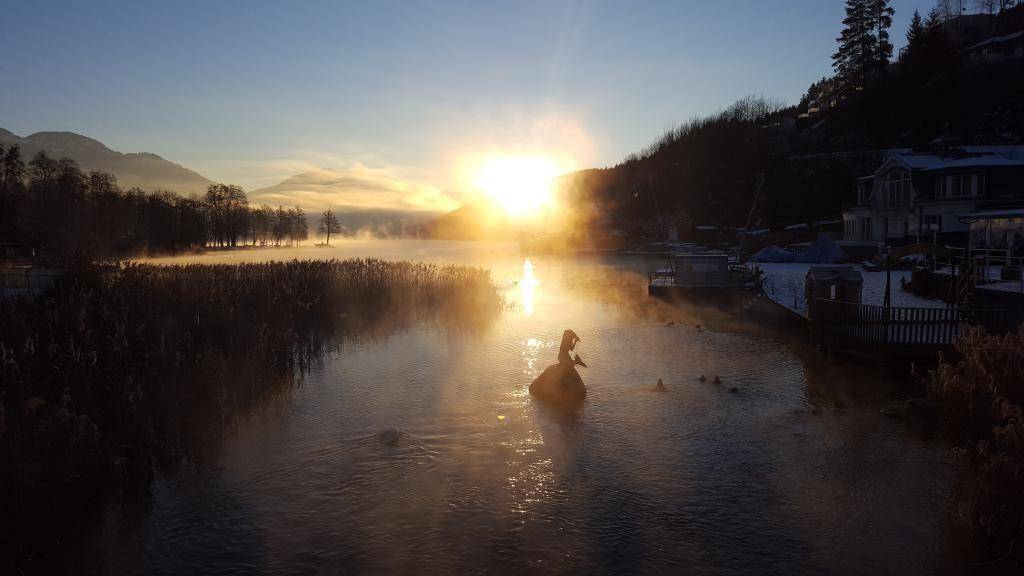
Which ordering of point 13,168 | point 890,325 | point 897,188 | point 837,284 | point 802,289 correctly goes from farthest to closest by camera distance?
point 13,168 → point 897,188 → point 802,289 → point 837,284 → point 890,325

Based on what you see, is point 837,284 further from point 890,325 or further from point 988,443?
point 988,443

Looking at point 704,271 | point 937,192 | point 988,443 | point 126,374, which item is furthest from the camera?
point 937,192

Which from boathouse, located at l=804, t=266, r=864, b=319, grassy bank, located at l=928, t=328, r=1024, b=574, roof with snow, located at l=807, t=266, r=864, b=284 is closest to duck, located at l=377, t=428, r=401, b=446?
grassy bank, located at l=928, t=328, r=1024, b=574

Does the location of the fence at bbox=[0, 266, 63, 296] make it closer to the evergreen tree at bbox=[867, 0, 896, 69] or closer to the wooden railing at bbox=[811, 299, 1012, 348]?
the wooden railing at bbox=[811, 299, 1012, 348]

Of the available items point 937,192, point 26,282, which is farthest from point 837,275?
point 937,192

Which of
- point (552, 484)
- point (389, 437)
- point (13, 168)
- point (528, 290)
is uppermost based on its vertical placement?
point (13, 168)

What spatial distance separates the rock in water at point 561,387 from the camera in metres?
17.7

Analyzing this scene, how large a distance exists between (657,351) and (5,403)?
71.6ft

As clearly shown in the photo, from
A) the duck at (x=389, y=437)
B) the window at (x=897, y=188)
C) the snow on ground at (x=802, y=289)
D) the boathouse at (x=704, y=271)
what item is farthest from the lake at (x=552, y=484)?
the window at (x=897, y=188)

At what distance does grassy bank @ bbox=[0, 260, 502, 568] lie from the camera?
34.6 feet

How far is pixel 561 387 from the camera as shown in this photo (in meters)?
17.9

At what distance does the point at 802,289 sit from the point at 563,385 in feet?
97.4

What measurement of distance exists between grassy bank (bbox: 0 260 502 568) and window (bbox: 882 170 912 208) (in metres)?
54.3

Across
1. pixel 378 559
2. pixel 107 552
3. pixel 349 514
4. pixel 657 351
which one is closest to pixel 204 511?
pixel 107 552
